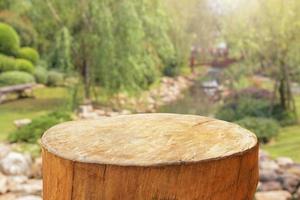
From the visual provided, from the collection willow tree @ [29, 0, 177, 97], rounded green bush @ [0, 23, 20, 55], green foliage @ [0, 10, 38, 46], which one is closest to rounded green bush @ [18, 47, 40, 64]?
rounded green bush @ [0, 23, 20, 55]

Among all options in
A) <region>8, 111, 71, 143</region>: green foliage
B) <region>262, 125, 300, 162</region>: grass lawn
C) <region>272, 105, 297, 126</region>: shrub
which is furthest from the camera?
<region>272, 105, 297, 126</region>: shrub

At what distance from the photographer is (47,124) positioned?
23.2 feet

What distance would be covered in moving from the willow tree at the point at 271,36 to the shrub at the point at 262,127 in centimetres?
131

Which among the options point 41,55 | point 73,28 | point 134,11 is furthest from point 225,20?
point 41,55

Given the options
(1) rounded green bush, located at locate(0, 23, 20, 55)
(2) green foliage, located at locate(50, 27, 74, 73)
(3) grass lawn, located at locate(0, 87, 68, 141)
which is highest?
(2) green foliage, located at locate(50, 27, 74, 73)

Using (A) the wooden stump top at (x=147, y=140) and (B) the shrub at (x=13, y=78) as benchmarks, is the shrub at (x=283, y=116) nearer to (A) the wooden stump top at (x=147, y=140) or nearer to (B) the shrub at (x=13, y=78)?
(B) the shrub at (x=13, y=78)

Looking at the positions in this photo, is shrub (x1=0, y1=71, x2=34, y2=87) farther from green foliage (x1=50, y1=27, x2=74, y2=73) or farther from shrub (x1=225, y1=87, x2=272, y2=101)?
shrub (x1=225, y1=87, x2=272, y2=101)

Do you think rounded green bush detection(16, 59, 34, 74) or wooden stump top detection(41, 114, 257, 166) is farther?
rounded green bush detection(16, 59, 34, 74)

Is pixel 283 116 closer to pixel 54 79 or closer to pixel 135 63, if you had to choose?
pixel 135 63

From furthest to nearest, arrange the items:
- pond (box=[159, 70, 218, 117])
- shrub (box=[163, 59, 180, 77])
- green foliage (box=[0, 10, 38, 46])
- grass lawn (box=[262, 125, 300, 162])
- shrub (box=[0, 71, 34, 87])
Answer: shrub (box=[163, 59, 180, 77]) < green foliage (box=[0, 10, 38, 46]) < shrub (box=[0, 71, 34, 87]) < pond (box=[159, 70, 218, 117]) < grass lawn (box=[262, 125, 300, 162])

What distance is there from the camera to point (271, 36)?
9.18 metres

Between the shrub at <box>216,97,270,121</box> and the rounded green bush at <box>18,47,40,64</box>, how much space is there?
6.46 metres

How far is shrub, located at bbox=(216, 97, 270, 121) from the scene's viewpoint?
9.67 metres

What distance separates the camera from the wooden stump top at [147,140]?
6.20ft
